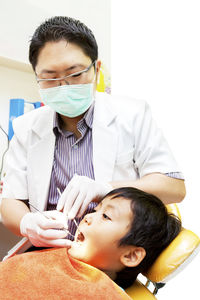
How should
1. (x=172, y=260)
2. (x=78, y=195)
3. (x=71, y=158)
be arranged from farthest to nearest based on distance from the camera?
1. (x=71, y=158)
2. (x=78, y=195)
3. (x=172, y=260)

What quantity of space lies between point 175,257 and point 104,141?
2.07ft

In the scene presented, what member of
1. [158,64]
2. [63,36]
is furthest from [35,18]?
[63,36]

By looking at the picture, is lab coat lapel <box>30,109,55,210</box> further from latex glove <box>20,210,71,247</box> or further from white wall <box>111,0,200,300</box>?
white wall <box>111,0,200,300</box>

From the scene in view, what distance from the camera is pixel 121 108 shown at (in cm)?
155

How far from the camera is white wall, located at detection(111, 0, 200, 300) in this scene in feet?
7.89

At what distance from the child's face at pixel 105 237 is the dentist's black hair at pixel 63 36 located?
0.72 meters

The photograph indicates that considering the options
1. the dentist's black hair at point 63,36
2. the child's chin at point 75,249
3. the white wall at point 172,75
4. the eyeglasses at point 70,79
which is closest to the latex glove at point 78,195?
the child's chin at point 75,249

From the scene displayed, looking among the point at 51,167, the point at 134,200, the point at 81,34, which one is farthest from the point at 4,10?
the point at 134,200

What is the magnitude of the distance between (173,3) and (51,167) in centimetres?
195

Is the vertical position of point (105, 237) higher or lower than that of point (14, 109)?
lower

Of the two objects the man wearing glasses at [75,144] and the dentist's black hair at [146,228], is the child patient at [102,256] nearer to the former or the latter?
the dentist's black hair at [146,228]

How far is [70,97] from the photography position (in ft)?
4.46

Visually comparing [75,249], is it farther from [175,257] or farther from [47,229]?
[175,257]

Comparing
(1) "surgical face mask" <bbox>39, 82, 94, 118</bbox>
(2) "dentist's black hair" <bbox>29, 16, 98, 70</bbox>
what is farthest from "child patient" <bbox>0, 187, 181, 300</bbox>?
(2) "dentist's black hair" <bbox>29, 16, 98, 70</bbox>
